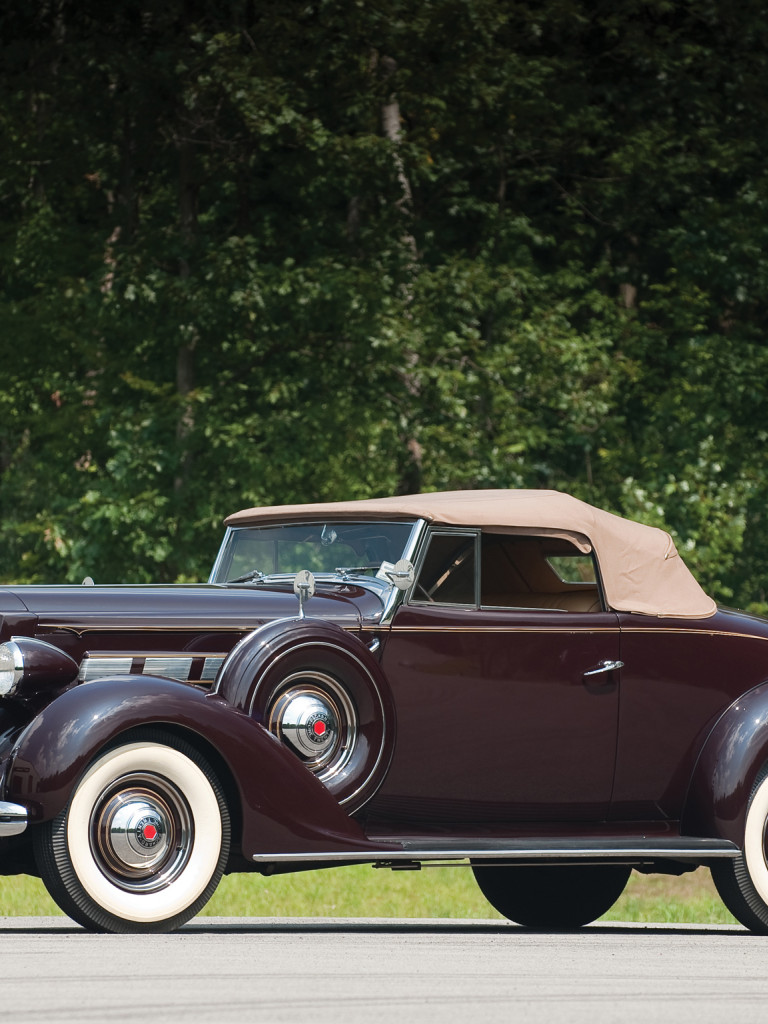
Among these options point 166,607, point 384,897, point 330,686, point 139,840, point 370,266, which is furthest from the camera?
point 370,266

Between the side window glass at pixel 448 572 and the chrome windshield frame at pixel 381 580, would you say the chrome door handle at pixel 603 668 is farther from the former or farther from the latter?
the chrome windshield frame at pixel 381 580

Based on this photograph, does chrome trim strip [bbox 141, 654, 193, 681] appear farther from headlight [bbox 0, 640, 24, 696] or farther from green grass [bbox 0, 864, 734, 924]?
green grass [bbox 0, 864, 734, 924]

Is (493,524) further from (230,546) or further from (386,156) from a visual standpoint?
(386,156)

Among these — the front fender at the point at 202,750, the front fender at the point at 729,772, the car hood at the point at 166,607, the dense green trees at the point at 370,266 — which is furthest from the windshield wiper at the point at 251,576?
the dense green trees at the point at 370,266

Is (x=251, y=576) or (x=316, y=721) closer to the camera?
(x=316, y=721)

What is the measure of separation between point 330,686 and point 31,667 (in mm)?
1347

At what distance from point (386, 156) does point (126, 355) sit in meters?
4.02

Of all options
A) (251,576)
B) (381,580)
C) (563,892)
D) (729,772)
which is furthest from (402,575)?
(563,892)

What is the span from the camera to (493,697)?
28.0ft

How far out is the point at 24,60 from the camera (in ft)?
76.0

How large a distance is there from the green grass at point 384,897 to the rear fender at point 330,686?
6.84 m

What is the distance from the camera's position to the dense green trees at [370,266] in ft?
67.8

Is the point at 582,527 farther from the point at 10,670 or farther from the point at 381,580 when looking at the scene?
the point at 10,670

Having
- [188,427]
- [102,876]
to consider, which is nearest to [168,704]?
[102,876]
